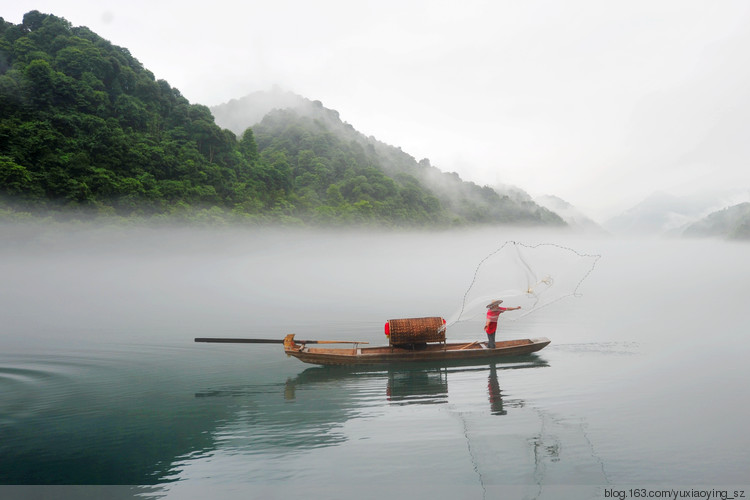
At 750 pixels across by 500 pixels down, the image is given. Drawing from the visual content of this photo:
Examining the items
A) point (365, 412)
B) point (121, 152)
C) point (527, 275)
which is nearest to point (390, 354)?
point (365, 412)

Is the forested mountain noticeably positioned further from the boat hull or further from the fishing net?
the fishing net

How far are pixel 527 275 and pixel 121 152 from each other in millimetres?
73859

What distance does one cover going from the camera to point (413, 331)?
17062 mm

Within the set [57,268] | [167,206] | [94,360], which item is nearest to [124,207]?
[167,206]

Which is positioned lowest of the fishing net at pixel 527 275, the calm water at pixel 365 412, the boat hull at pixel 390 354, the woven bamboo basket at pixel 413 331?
the calm water at pixel 365 412

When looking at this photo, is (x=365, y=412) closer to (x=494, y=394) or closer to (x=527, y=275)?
(x=494, y=394)

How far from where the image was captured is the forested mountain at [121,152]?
5816 cm

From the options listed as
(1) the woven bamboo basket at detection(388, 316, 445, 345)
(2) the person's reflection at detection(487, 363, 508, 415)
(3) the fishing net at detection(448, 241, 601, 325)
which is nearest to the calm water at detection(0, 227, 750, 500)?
(2) the person's reflection at detection(487, 363, 508, 415)

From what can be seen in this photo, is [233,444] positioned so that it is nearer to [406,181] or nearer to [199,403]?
[199,403]

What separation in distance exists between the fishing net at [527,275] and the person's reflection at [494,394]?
2475mm

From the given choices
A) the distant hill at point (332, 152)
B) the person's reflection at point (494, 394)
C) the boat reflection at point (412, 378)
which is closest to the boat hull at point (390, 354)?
the boat reflection at point (412, 378)

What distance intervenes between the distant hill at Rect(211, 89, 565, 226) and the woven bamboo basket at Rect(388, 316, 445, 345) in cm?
10057

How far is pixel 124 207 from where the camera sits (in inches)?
2628

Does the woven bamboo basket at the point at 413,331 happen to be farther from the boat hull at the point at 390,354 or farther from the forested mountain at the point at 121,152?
the forested mountain at the point at 121,152
